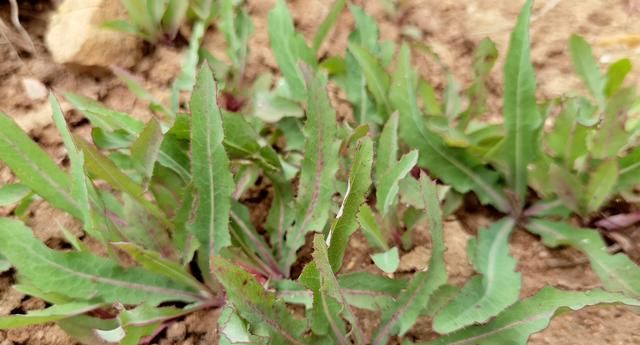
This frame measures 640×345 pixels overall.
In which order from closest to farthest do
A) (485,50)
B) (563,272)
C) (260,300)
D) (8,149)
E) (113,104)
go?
1. (260,300)
2. (8,149)
3. (563,272)
4. (485,50)
5. (113,104)

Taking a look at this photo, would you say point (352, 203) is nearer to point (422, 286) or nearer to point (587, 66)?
point (422, 286)

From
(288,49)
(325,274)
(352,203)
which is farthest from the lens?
(288,49)

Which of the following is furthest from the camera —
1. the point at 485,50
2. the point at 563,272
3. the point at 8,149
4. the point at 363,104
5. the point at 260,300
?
the point at 363,104

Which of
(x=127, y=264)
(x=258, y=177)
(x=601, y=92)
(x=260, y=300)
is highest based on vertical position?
(x=601, y=92)

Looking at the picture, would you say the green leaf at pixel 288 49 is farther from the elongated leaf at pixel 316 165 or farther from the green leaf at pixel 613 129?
the green leaf at pixel 613 129

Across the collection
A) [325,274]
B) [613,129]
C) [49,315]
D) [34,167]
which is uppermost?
[613,129]

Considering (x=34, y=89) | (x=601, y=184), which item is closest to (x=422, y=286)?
(x=601, y=184)

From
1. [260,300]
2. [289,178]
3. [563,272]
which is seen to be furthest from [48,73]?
[563,272]

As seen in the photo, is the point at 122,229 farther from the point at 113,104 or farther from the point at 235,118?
the point at 113,104
